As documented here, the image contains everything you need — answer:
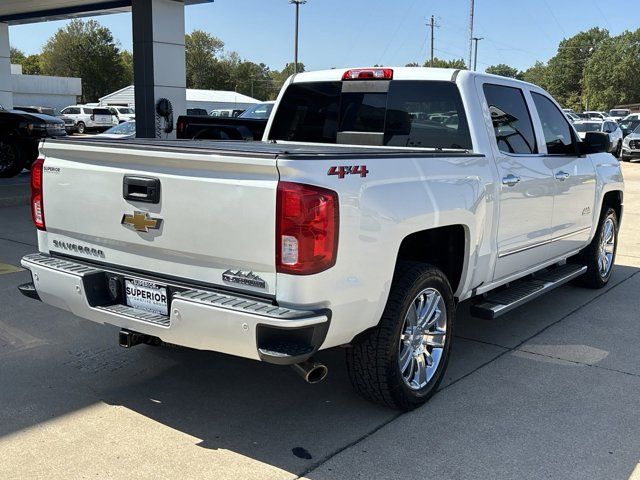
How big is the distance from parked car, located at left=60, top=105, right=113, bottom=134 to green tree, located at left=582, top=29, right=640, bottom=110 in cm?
7627

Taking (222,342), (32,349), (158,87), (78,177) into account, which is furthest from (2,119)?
(222,342)

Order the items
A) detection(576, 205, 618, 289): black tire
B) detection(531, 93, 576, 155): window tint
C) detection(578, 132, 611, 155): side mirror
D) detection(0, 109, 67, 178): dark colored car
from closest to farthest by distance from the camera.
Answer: detection(531, 93, 576, 155): window tint
detection(578, 132, 611, 155): side mirror
detection(576, 205, 618, 289): black tire
detection(0, 109, 67, 178): dark colored car

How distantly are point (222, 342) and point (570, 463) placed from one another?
6.15 ft

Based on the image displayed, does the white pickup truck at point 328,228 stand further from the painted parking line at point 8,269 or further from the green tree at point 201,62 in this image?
the green tree at point 201,62

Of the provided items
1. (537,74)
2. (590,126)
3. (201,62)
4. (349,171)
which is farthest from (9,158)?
(537,74)

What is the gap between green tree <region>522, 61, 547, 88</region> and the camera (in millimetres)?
128000

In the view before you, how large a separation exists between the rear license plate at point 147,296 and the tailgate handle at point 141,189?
45 cm

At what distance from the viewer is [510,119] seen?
495cm

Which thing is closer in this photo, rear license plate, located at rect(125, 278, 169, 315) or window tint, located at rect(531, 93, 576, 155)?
rear license plate, located at rect(125, 278, 169, 315)

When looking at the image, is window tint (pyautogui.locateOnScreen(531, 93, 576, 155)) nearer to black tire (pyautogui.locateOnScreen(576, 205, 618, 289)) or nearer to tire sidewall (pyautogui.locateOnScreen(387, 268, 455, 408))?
black tire (pyautogui.locateOnScreen(576, 205, 618, 289))

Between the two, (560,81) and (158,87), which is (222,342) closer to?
(158,87)

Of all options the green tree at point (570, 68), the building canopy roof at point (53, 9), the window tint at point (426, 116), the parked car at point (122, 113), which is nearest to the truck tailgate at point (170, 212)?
the window tint at point (426, 116)

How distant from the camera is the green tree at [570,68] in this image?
381 feet

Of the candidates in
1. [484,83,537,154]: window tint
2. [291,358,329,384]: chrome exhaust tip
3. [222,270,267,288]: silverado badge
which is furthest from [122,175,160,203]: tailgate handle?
[484,83,537,154]: window tint
